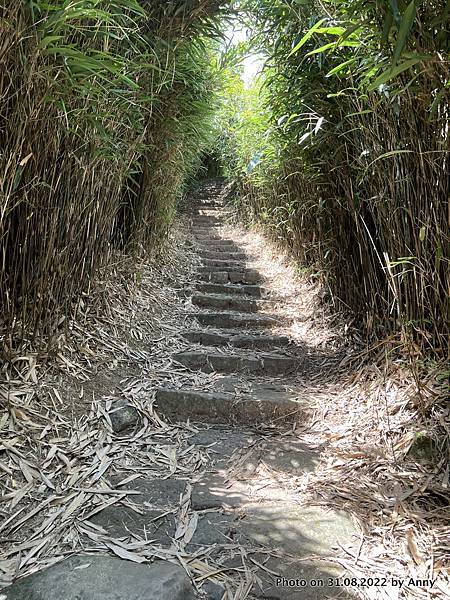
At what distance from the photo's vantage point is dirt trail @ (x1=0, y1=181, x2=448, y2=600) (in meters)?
0.96

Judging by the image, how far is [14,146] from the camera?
125 centimetres

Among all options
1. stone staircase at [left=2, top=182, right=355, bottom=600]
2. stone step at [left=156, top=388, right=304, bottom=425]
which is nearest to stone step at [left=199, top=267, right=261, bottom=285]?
stone staircase at [left=2, top=182, right=355, bottom=600]

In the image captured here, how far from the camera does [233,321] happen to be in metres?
2.73

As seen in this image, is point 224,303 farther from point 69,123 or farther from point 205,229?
point 205,229

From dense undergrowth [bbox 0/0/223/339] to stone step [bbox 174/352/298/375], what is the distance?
2.13 ft

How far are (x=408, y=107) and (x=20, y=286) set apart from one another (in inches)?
53.4

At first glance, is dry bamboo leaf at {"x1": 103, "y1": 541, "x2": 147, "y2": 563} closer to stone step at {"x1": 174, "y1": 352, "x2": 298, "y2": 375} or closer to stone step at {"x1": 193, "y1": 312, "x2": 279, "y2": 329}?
stone step at {"x1": 174, "y1": 352, "x2": 298, "y2": 375}

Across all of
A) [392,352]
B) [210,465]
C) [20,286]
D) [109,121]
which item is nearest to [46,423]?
[20,286]

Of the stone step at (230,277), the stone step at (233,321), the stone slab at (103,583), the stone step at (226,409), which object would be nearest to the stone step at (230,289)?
the stone step at (230,277)

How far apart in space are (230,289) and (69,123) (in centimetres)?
200

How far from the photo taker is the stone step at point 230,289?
329 cm

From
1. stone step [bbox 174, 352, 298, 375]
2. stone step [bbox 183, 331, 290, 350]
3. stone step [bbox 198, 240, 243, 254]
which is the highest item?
stone step [bbox 198, 240, 243, 254]

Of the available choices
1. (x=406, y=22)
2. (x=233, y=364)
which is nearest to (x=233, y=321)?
(x=233, y=364)

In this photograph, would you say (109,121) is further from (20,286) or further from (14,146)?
(20,286)
